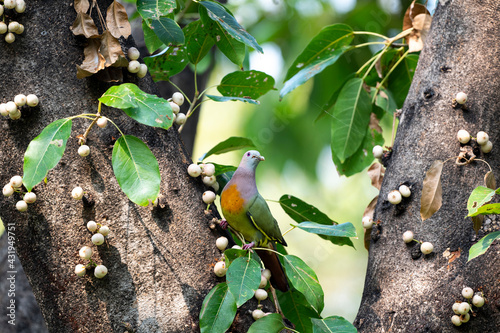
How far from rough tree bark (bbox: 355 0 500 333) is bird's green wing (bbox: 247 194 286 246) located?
1.17 ft

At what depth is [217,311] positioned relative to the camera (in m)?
1.43

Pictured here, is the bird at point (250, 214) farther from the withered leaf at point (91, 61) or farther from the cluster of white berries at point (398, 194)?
the withered leaf at point (91, 61)

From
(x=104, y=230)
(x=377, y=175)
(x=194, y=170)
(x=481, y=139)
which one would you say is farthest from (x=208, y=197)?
(x=481, y=139)

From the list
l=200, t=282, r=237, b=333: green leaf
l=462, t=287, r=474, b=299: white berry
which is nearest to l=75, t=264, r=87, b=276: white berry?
l=200, t=282, r=237, b=333: green leaf

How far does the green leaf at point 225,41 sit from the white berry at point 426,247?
922mm

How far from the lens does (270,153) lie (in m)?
5.10

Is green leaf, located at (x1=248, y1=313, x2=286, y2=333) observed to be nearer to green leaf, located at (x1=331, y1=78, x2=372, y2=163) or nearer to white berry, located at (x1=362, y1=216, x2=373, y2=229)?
white berry, located at (x1=362, y1=216, x2=373, y2=229)

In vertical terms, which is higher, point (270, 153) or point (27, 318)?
point (27, 318)

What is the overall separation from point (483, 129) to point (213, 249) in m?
1.02

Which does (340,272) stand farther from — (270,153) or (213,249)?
(213,249)

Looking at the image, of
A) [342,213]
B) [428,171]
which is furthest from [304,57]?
[342,213]

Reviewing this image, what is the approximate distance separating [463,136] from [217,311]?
1.00 meters

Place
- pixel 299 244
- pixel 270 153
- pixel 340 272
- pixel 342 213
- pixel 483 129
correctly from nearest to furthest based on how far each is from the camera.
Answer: pixel 483 129, pixel 270 153, pixel 342 213, pixel 299 244, pixel 340 272

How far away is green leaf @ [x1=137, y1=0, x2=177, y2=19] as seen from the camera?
5.26ft
